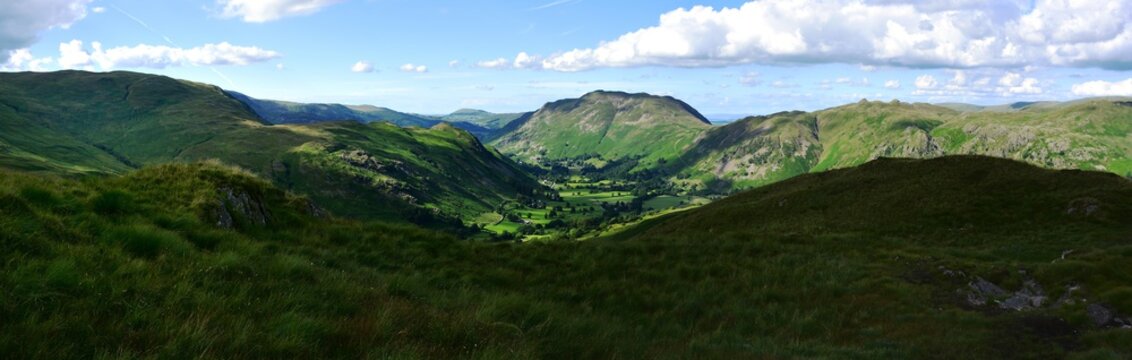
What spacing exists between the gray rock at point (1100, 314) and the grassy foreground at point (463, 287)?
1.15 feet

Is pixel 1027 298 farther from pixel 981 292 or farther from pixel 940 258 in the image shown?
pixel 940 258

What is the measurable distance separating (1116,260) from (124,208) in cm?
3355

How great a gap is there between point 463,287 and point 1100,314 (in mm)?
19305

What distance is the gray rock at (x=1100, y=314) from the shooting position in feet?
54.0

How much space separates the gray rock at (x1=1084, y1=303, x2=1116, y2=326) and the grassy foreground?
0.35 meters

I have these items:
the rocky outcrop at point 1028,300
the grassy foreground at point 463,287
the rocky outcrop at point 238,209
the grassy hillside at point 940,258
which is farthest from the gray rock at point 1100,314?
the rocky outcrop at point 238,209

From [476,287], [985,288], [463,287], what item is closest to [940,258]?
[985,288]

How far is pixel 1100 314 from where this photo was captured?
1695 centimetres

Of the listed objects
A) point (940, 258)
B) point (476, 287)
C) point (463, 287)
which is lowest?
point (940, 258)

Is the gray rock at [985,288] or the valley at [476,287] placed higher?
the valley at [476,287]

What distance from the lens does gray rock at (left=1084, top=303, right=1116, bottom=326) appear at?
1647cm

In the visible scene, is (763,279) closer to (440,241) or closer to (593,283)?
(593,283)

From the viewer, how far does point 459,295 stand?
12.9 meters

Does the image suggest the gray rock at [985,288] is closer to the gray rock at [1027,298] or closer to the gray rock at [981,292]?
the gray rock at [981,292]
